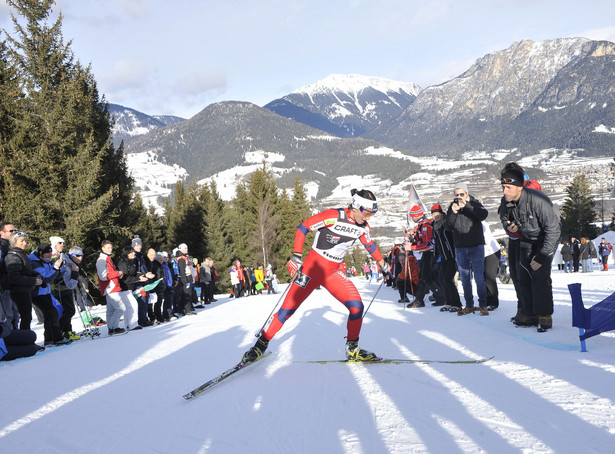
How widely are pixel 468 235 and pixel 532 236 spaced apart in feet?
7.73

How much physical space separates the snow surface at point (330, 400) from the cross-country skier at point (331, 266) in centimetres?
40

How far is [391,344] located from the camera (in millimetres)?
6328

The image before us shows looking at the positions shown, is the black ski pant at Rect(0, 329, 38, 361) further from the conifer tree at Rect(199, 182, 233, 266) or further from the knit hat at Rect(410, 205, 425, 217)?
the conifer tree at Rect(199, 182, 233, 266)

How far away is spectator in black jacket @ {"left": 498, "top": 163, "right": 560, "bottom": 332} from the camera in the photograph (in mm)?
5844

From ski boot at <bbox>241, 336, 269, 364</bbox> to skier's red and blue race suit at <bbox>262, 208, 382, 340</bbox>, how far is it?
0.07 meters

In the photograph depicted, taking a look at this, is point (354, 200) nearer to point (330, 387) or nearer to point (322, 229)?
point (322, 229)

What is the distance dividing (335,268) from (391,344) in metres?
1.46

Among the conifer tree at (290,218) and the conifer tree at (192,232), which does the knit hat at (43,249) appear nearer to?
the conifer tree at (192,232)

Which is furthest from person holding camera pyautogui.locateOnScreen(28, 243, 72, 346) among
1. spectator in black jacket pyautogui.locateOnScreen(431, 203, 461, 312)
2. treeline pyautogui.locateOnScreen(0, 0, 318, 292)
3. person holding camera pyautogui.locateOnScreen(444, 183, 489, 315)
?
treeline pyautogui.locateOnScreen(0, 0, 318, 292)

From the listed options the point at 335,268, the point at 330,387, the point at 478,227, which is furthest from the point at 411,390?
the point at 478,227

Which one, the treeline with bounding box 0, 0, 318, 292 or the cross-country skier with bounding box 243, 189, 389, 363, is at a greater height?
the treeline with bounding box 0, 0, 318, 292

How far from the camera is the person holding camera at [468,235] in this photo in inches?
329

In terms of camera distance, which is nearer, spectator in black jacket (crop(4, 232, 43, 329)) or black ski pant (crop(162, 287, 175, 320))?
spectator in black jacket (crop(4, 232, 43, 329))

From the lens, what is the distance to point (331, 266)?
564cm
